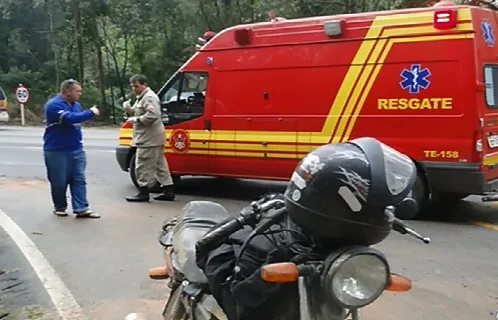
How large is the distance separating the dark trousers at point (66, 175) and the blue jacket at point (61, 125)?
0.30 feet

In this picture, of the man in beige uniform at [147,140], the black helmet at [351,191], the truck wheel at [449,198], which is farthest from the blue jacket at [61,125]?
the black helmet at [351,191]

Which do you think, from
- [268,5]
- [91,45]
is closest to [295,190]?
[268,5]

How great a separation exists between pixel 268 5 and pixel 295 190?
2342cm

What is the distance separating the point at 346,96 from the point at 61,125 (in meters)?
3.59

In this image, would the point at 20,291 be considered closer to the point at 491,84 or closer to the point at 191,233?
the point at 191,233

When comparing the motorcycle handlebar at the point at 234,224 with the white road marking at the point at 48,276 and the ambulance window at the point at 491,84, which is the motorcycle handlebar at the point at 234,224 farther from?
the ambulance window at the point at 491,84

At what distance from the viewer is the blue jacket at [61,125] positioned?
837 centimetres

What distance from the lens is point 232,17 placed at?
28188mm

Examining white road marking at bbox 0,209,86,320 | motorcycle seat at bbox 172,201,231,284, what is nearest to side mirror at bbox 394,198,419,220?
motorcycle seat at bbox 172,201,231,284

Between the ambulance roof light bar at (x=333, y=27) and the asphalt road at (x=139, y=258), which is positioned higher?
the ambulance roof light bar at (x=333, y=27)

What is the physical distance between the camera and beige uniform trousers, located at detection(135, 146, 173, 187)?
9875 millimetres

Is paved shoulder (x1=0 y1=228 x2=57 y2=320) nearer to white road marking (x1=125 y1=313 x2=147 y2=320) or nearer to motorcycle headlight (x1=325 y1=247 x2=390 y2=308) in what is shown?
white road marking (x1=125 y1=313 x2=147 y2=320)

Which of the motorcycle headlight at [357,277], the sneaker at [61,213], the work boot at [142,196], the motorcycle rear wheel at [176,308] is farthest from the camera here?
the work boot at [142,196]

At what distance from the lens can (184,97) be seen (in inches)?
414
